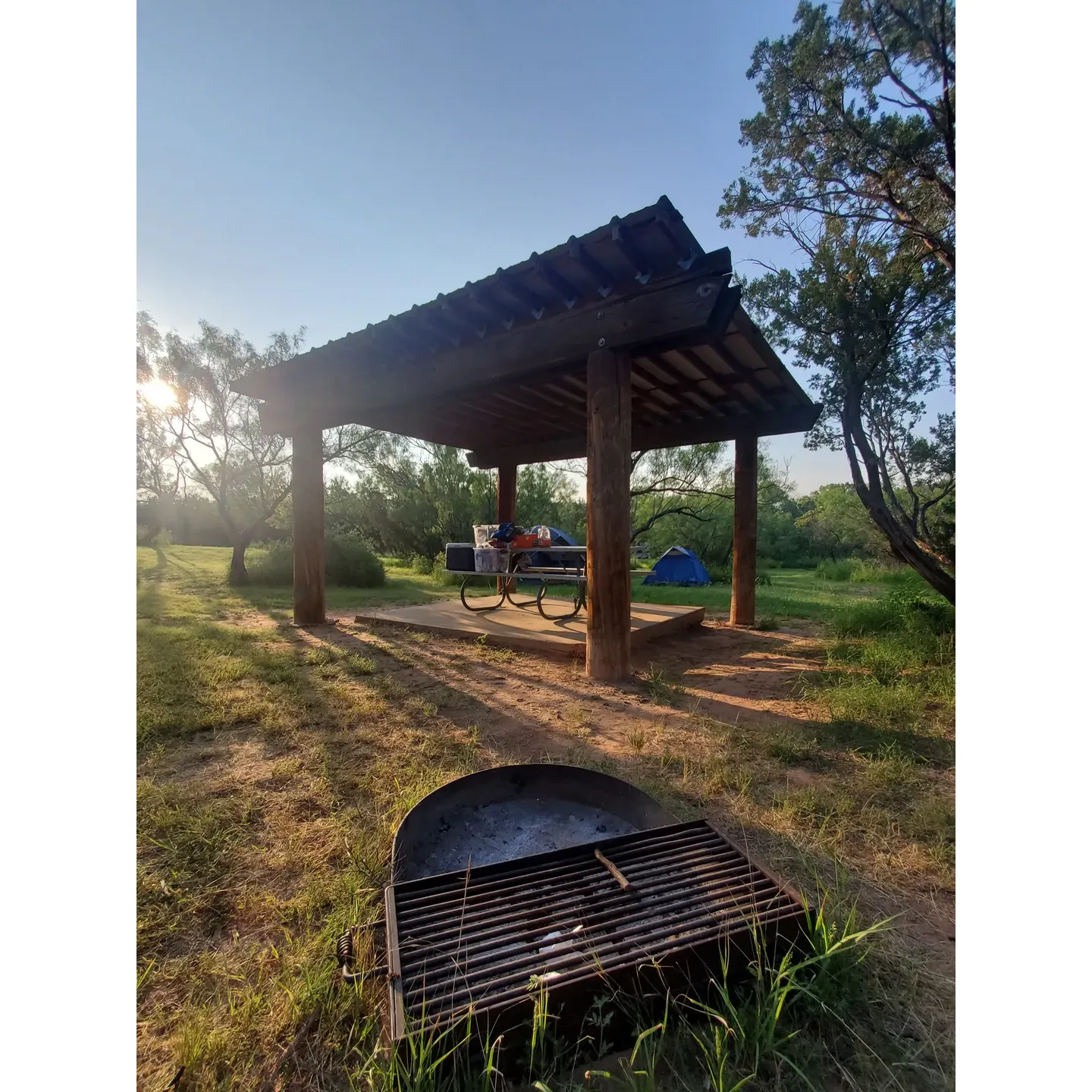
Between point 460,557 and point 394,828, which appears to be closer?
point 394,828

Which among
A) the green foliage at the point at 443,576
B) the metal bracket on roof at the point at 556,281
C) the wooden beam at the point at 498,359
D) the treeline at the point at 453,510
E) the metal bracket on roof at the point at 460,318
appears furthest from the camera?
the treeline at the point at 453,510

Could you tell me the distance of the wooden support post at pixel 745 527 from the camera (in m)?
5.50

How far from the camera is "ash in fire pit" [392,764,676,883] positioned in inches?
56.7

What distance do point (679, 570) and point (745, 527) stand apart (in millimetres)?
7123

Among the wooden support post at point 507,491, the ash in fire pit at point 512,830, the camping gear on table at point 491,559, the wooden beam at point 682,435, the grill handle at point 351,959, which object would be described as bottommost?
the ash in fire pit at point 512,830

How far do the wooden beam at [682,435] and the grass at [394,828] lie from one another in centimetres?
247

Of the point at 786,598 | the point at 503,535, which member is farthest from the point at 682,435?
the point at 786,598

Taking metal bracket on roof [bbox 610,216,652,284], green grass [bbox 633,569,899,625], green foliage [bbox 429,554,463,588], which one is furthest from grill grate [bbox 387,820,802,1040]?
green foliage [bbox 429,554,463,588]

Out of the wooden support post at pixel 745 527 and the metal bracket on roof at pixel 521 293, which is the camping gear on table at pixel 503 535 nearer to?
the metal bracket on roof at pixel 521 293

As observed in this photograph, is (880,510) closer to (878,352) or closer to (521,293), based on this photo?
(878,352)

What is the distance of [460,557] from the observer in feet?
17.9

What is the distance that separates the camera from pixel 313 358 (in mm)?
4762

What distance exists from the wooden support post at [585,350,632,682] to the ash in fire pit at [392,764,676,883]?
65.7 inches

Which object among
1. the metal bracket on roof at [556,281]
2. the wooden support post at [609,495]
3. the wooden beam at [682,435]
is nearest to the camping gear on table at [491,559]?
the wooden beam at [682,435]
